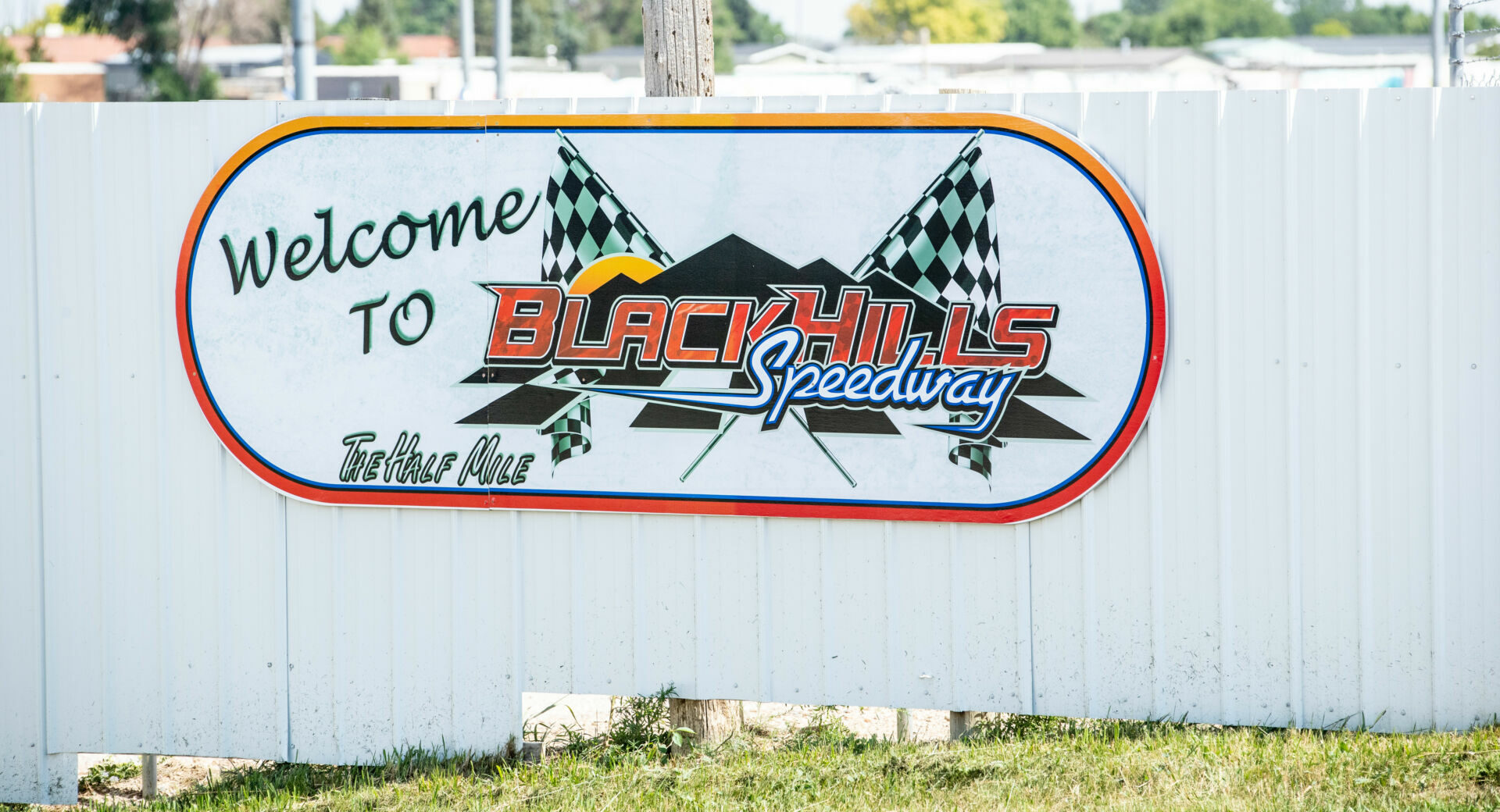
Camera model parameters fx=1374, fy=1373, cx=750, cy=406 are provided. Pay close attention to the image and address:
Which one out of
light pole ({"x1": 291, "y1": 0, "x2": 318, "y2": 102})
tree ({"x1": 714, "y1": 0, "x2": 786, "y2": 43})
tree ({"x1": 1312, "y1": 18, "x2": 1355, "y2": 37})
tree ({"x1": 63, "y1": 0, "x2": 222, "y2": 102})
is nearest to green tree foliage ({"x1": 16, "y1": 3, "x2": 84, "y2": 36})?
tree ({"x1": 63, "y1": 0, "x2": 222, "y2": 102})

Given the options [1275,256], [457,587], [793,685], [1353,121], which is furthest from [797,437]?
[1353,121]

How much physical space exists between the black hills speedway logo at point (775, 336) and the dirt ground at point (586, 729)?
143cm

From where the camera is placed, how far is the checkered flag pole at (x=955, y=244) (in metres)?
4.84

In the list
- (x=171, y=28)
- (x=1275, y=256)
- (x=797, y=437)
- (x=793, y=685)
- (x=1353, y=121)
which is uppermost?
(x=171, y=28)

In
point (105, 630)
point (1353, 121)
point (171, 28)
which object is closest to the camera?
point (1353, 121)

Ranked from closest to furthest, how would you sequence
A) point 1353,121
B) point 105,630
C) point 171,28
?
point 1353,121
point 105,630
point 171,28

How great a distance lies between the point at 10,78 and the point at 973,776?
4284 cm

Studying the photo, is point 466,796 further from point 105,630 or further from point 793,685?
point 105,630

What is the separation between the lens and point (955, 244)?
191 inches

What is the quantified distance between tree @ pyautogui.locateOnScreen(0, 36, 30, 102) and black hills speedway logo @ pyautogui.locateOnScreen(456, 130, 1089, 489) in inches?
1494

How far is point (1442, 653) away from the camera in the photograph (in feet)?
15.7

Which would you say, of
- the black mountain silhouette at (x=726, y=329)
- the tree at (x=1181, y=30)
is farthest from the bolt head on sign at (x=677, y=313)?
the tree at (x=1181, y=30)

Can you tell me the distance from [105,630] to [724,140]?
3116 millimetres

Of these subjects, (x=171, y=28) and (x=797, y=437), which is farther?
(x=171, y=28)
